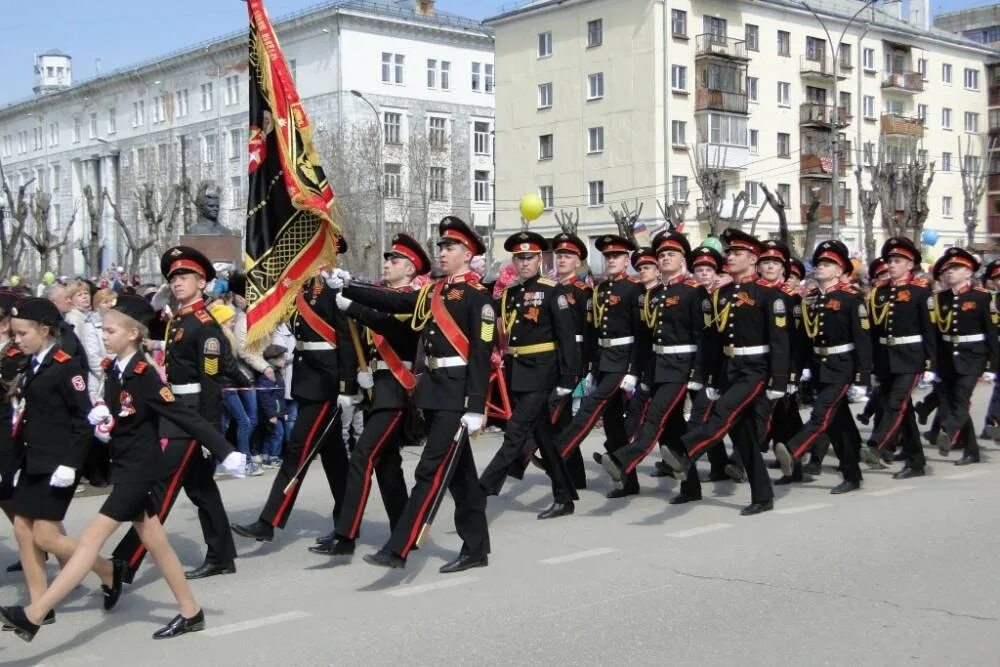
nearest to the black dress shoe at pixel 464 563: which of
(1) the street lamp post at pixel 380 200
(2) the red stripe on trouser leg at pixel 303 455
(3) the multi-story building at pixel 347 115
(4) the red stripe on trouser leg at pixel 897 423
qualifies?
(2) the red stripe on trouser leg at pixel 303 455

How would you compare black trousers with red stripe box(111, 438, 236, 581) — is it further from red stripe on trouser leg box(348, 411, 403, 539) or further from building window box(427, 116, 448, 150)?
building window box(427, 116, 448, 150)

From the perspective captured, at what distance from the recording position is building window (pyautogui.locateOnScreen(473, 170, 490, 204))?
6056 centimetres

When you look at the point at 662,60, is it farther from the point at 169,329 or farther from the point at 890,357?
the point at 169,329

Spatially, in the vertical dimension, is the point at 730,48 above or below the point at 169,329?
above

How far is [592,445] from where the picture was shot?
45.5ft

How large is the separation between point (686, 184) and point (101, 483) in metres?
43.0

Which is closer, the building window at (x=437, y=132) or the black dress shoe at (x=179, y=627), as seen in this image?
the black dress shoe at (x=179, y=627)

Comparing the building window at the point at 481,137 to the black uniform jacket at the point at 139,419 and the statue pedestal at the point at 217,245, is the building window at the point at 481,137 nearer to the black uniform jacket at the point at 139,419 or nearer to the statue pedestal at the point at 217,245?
the statue pedestal at the point at 217,245

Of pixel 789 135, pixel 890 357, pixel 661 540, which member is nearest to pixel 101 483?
pixel 661 540

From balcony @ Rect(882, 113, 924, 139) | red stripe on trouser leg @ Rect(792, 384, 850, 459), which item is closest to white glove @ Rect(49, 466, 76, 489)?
red stripe on trouser leg @ Rect(792, 384, 850, 459)

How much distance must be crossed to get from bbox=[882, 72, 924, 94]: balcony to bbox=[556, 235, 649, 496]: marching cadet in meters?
48.6

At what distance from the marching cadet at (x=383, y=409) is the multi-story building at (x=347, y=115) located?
3546 cm

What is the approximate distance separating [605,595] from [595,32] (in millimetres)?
43487

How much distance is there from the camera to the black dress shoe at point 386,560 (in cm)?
716
